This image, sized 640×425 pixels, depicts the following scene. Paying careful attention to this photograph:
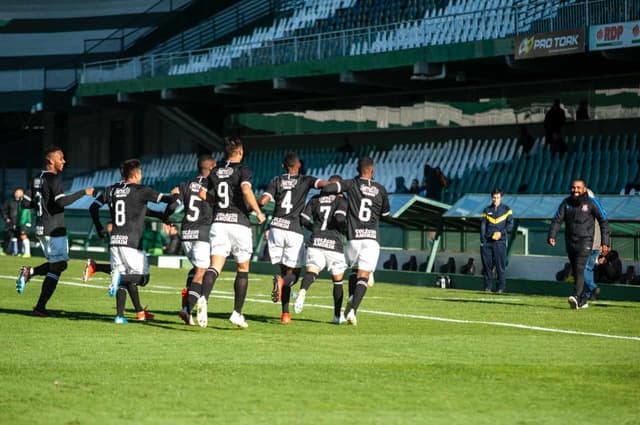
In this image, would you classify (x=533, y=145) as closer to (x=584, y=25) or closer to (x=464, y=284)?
(x=584, y=25)

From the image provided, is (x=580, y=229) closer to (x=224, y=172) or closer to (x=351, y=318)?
(x=351, y=318)

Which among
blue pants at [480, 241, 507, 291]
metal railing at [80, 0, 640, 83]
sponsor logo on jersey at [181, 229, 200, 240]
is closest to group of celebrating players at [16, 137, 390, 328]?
sponsor logo on jersey at [181, 229, 200, 240]

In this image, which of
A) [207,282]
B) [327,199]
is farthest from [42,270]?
[327,199]

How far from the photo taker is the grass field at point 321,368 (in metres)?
8.34

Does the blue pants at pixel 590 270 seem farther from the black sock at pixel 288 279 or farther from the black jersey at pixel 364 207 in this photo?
the black sock at pixel 288 279

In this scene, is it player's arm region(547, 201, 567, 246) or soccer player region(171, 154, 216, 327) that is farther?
player's arm region(547, 201, 567, 246)

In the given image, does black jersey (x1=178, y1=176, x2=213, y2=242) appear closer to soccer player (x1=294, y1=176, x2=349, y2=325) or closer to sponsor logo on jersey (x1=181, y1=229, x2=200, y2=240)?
sponsor logo on jersey (x1=181, y1=229, x2=200, y2=240)

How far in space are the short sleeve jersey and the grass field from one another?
1.13m

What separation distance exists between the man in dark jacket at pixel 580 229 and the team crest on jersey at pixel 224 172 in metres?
6.14

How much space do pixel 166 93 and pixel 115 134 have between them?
36.8ft

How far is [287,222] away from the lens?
15164 mm

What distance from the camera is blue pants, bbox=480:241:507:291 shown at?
24484 mm

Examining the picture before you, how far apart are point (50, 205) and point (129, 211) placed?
4.34ft

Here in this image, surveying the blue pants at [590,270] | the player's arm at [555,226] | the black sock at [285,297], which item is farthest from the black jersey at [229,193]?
the blue pants at [590,270]
